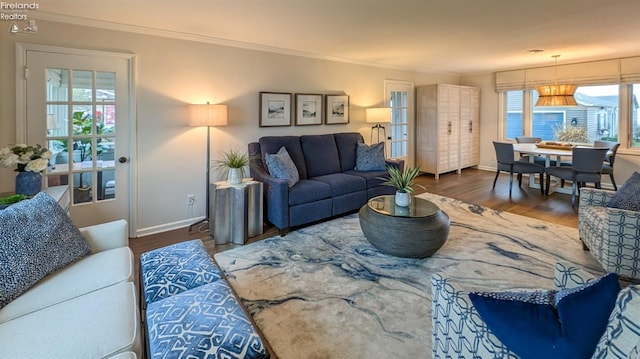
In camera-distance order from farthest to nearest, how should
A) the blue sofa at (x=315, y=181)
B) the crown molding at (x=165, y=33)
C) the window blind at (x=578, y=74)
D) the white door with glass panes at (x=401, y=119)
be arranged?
the white door with glass panes at (x=401, y=119), the window blind at (x=578, y=74), the blue sofa at (x=315, y=181), the crown molding at (x=165, y=33)

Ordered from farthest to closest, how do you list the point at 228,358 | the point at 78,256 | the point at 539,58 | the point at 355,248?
the point at 539,58 < the point at 355,248 < the point at 78,256 < the point at 228,358

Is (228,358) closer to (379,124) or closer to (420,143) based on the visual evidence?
(379,124)

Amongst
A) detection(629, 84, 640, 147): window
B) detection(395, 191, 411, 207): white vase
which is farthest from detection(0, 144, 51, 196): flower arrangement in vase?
detection(629, 84, 640, 147): window

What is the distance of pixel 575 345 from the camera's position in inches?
35.8

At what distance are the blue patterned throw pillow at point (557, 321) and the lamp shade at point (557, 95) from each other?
5383mm

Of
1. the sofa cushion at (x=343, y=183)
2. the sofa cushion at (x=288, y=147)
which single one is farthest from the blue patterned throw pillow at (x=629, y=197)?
the sofa cushion at (x=288, y=147)

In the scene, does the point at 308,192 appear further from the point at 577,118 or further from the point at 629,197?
the point at 577,118

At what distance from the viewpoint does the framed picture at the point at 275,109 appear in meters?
4.56

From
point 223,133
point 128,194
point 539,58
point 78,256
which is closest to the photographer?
point 78,256

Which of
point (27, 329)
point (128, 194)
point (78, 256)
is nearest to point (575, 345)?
point (27, 329)

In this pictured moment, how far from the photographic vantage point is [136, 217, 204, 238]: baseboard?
376 centimetres

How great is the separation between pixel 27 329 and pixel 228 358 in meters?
0.85

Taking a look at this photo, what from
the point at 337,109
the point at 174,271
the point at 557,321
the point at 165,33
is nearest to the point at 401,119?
the point at 337,109

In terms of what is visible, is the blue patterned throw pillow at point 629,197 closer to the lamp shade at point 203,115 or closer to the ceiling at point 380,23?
the ceiling at point 380,23
